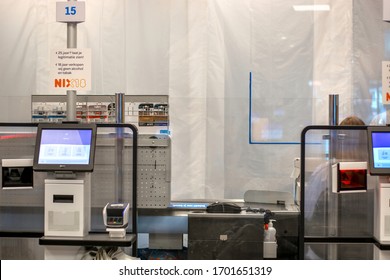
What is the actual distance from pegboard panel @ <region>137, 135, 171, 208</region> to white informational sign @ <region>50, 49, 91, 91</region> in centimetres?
53

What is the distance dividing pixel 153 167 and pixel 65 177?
61 cm

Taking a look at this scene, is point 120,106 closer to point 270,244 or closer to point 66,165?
point 66,165

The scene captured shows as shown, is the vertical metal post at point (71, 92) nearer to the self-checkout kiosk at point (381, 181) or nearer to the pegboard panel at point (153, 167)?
the pegboard panel at point (153, 167)

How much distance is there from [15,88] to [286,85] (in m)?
2.57

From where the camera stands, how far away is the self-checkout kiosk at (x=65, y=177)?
294 centimetres

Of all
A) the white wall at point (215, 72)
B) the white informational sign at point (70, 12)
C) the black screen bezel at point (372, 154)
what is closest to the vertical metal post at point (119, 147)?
the white informational sign at point (70, 12)

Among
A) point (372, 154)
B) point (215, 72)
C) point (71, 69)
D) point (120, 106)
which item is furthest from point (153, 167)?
point (215, 72)

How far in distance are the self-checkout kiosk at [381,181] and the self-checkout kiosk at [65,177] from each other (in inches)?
60.6

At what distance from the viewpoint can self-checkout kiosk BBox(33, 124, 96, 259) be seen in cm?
294

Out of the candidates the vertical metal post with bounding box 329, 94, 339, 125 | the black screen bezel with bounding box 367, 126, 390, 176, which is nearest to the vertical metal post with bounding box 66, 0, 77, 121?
the vertical metal post with bounding box 329, 94, 339, 125

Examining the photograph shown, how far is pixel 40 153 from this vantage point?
9.70 feet

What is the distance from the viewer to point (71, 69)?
10.5 ft

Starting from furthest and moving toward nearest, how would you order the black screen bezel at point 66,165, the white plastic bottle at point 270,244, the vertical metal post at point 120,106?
the vertical metal post at point 120,106
the white plastic bottle at point 270,244
the black screen bezel at point 66,165
